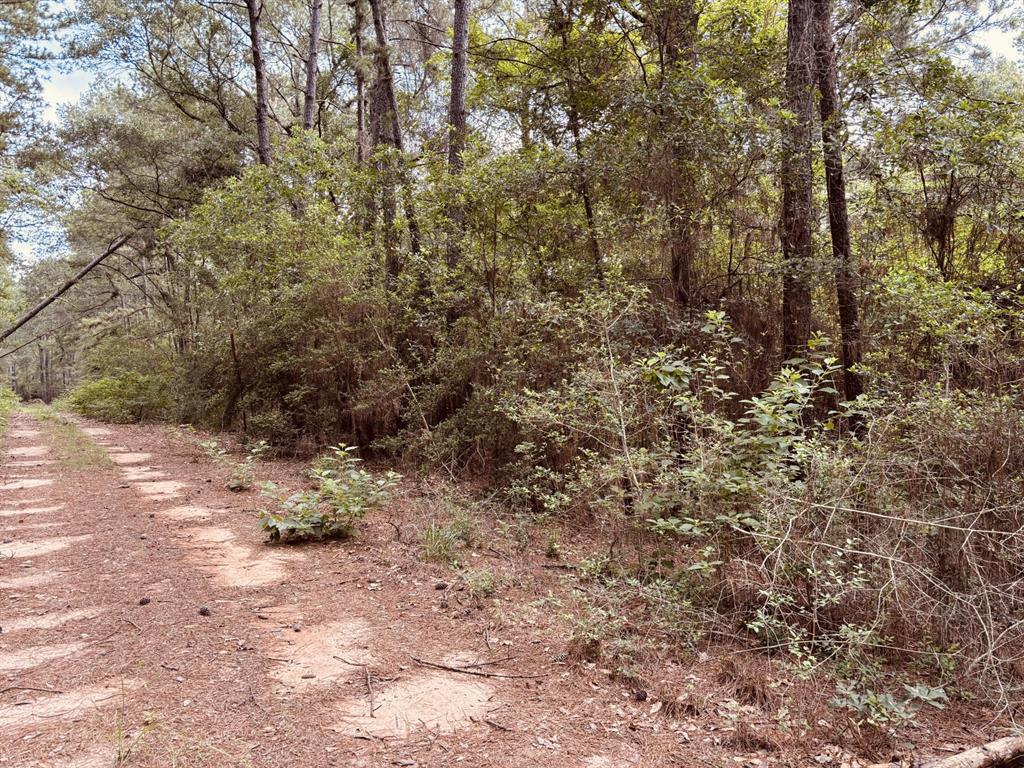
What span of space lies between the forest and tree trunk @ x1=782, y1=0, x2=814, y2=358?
0.11 feet

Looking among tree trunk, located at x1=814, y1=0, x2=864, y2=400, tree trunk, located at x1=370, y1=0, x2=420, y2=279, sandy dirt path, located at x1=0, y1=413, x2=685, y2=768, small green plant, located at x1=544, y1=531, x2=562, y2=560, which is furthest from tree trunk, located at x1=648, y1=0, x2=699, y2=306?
sandy dirt path, located at x1=0, y1=413, x2=685, y2=768

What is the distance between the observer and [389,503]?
20.7 ft

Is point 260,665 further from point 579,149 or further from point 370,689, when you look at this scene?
point 579,149

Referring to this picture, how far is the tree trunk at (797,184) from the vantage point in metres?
6.51

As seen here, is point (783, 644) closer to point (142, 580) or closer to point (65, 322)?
point (142, 580)

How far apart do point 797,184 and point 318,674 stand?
652cm

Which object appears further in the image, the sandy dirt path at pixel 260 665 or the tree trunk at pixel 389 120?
the tree trunk at pixel 389 120

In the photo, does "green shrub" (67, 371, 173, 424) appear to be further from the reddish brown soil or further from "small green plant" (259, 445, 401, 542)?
"small green plant" (259, 445, 401, 542)

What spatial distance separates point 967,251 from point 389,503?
6.28 meters

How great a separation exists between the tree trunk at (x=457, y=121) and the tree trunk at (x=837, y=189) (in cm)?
454

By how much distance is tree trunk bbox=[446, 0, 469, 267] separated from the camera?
8492 millimetres

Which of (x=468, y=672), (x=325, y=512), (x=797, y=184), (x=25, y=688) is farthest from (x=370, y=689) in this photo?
(x=797, y=184)

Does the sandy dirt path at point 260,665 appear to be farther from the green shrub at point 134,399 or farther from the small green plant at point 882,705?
the green shrub at point 134,399

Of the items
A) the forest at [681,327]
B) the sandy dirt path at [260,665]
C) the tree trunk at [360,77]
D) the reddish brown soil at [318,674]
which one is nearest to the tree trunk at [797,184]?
the forest at [681,327]
